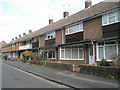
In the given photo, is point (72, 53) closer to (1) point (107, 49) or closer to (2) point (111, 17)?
(1) point (107, 49)

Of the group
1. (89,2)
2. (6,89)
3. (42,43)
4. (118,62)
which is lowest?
(6,89)

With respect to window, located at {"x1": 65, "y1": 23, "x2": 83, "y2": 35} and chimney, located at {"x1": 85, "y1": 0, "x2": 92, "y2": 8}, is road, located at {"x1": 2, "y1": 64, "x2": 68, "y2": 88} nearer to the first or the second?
window, located at {"x1": 65, "y1": 23, "x2": 83, "y2": 35}

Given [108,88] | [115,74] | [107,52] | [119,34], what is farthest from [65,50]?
[108,88]

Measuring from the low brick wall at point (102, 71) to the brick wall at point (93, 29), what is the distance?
415cm

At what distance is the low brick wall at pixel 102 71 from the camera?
40.4 feet

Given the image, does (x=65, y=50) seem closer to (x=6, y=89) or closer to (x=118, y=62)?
(x=118, y=62)

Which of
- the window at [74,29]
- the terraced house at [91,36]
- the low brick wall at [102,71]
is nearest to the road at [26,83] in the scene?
the low brick wall at [102,71]

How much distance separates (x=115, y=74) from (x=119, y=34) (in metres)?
4.54

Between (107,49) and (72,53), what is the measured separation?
643 cm

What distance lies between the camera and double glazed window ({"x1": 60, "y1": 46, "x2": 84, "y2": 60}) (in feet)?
68.3

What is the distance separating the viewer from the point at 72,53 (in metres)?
22.4

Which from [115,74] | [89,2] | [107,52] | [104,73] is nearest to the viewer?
[115,74]

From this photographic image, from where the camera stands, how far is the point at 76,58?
2153 cm

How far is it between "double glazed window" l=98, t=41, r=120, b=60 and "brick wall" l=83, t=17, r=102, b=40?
1120 mm
